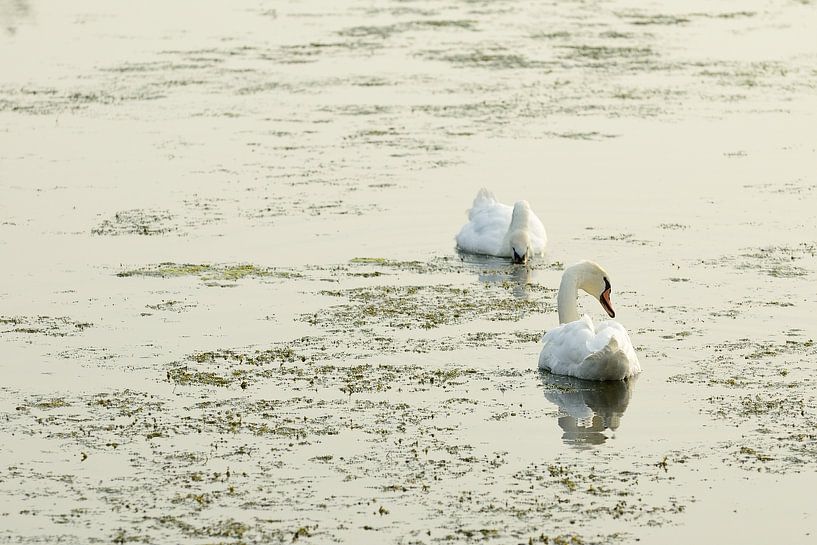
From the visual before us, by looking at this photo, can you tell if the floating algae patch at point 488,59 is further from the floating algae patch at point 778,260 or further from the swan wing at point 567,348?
the swan wing at point 567,348

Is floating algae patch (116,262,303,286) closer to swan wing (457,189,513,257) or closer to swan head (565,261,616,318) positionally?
swan wing (457,189,513,257)

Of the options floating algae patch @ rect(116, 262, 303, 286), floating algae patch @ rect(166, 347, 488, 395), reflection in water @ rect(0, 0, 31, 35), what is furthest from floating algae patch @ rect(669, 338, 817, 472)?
reflection in water @ rect(0, 0, 31, 35)

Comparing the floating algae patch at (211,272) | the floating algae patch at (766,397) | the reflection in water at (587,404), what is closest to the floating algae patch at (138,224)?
the floating algae patch at (211,272)

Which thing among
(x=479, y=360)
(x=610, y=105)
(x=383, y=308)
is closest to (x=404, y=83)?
(x=610, y=105)

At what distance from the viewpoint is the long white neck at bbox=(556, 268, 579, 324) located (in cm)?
1389

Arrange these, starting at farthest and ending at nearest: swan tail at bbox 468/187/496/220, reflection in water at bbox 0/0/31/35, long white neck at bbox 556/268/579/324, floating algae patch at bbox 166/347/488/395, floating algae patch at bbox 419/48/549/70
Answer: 1. reflection in water at bbox 0/0/31/35
2. floating algae patch at bbox 419/48/549/70
3. swan tail at bbox 468/187/496/220
4. long white neck at bbox 556/268/579/324
5. floating algae patch at bbox 166/347/488/395

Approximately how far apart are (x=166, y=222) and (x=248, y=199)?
1233mm

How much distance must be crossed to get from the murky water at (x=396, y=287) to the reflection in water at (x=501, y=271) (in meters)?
0.05

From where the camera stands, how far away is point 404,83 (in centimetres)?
2536

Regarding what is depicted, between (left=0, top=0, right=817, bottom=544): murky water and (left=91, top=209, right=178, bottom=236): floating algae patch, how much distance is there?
0.05 m

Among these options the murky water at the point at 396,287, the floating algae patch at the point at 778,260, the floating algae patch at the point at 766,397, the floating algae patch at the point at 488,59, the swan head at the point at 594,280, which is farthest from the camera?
the floating algae patch at the point at 488,59

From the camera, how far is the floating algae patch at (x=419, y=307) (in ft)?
46.5

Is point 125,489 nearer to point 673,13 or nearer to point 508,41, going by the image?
point 508,41

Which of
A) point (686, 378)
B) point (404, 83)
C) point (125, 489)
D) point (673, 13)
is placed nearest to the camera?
point (125, 489)
